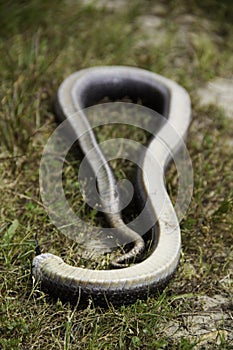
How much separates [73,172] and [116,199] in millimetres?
413

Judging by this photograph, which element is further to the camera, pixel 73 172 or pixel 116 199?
pixel 73 172

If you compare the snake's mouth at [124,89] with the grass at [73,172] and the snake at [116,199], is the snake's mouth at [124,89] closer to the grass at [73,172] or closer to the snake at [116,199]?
the snake at [116,199]

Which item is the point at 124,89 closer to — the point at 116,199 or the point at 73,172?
the point at 73,172

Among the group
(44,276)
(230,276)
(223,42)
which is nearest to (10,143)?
(44,276)

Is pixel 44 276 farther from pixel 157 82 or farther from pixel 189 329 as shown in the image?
pixel 157 82

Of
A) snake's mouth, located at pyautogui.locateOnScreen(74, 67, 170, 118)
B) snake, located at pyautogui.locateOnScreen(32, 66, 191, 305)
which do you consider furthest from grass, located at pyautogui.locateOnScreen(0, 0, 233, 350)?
snake's mouth, located at pyautogui.locateOnScreen(74, 67, 170, 118)

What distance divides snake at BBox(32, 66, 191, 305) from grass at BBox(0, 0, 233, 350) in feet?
0.28

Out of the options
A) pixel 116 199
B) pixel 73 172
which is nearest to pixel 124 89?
pixel 73 172

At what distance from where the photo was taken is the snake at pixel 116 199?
102 inches

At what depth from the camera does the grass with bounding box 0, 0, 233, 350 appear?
2.54 metres

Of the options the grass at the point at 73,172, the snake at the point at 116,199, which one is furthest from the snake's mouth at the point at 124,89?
the grass at the point at 73,172

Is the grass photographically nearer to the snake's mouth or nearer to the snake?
the snake

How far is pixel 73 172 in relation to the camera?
3555mm

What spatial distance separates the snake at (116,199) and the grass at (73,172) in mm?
87
